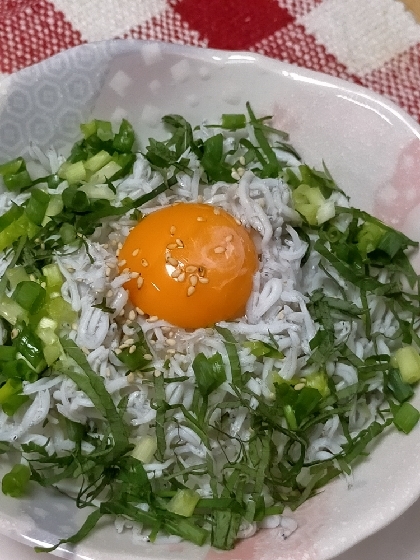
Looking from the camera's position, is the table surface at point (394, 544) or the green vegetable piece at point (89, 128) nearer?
the table surface at point (394, 544)

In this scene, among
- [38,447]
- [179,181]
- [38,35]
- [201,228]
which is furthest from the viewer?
[38,35]

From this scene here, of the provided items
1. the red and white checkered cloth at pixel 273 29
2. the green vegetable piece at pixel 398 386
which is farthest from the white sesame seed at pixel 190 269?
the red and white checkered cloth at pixel 273 29

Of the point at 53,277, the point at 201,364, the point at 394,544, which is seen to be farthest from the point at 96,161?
the point at 394,544

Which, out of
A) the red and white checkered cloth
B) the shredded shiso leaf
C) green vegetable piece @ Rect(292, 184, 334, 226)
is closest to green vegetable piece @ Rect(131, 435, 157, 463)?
the shredded shiso leaf

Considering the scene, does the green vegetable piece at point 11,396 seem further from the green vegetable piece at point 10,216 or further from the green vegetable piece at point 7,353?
the green vegetable piece at point 10,216

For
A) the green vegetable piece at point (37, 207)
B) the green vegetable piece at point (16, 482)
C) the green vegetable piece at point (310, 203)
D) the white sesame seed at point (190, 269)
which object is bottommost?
the green vegetable piece at point (16, 482)

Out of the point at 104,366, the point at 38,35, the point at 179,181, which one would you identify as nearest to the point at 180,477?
the point at 104,366

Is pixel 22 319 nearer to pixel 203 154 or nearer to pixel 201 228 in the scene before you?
pixel 201 228

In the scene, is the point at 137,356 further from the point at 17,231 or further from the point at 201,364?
the point at 17,231
